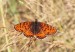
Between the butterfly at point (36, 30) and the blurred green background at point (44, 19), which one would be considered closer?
the butterfly at point (36, 30)

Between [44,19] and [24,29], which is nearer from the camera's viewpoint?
[24,29]

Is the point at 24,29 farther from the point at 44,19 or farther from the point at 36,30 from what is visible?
the point at 44,19

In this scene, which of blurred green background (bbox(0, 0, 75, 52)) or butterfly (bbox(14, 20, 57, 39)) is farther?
blurred green background (bbox(0, 0, 75, 52))

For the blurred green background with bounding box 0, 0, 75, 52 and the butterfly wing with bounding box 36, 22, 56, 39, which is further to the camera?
the blurred green background with bounding box 0, 0, 75, 52

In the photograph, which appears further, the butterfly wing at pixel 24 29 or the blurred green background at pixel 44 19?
the blurred green background at pixel 44 19

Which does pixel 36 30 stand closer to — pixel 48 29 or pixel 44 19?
pixel 48 29

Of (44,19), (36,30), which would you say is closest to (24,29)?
(36,30)

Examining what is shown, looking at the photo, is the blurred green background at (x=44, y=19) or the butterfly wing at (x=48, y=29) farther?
the blurred green background at (x=44, y=19)

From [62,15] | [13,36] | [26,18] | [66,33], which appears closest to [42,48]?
[66,33]
